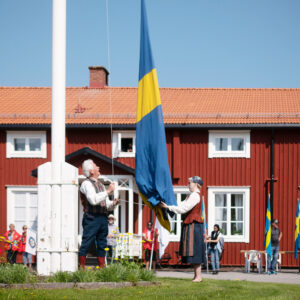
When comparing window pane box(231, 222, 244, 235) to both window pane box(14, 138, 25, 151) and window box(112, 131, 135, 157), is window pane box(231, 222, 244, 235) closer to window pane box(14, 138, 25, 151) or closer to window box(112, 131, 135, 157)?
window box(112, 131, 135, 157)

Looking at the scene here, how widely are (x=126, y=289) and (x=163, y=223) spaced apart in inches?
59.9

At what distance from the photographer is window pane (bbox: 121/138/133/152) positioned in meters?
25.1

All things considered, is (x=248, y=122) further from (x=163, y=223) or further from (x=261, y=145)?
(x=163, y=223)

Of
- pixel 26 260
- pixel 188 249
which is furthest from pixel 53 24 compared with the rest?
pixel 26 260

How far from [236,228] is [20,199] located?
8347mm

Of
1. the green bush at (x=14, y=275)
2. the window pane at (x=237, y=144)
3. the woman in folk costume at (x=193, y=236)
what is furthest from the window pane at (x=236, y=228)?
the green bush at (x=14, y=275)

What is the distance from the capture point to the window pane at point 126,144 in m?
25.1

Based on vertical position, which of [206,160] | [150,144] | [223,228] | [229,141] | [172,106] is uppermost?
[172,106]

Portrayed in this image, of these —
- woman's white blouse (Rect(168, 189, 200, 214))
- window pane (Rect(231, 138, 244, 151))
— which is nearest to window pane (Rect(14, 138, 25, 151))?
window pane (Rect(231, 138, 244, 151))

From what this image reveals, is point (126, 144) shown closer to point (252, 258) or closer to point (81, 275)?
point (252, 258)

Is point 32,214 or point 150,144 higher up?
point 150,144

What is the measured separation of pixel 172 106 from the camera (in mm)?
26734

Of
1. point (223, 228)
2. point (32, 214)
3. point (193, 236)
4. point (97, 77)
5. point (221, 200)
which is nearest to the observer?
point (193, 236)

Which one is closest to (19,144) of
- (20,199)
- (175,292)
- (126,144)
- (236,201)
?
(20,199)
